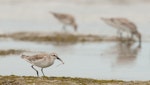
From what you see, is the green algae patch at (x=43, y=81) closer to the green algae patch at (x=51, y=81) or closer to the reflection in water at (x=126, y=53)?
the green algae patch at (x=51, y=81)

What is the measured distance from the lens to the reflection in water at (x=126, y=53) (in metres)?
19.1

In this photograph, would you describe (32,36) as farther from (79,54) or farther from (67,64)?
(67,64)

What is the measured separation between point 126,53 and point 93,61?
2713 millimetres

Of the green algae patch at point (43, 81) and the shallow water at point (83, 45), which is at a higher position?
the shallow water at point (83, 45)

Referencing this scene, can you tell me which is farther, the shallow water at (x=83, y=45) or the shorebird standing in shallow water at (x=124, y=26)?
the shorebird standing in shallow water at (x=124, y=26)

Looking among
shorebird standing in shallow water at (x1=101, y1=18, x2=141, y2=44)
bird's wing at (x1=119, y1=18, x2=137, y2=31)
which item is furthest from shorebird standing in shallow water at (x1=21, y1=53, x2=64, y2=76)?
bird's wing at (x1=119, y1=18, x2=137, y2=31)

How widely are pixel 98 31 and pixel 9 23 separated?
183 inches

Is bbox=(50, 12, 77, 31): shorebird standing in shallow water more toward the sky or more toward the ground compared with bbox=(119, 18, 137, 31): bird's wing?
more toward the sky

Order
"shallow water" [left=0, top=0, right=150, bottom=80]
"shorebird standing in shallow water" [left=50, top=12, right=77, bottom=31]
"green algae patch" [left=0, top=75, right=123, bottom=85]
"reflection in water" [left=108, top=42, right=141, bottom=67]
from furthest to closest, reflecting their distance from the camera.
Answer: "shorebird standing in shallow water" [left=50, top=12, right=77, bottom=31] → "reflection in water" [left=108, top=42, right=141, bottom=67] → "shallow water" [left=0, top=0, right=150, bottom=80] → "green algae patch" [left=0, top=75, right=123, bottom=85]

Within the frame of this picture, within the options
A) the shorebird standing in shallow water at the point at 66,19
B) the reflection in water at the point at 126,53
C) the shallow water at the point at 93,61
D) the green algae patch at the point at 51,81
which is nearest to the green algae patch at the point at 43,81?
the green algae patch at the point at 51,81

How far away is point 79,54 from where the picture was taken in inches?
811

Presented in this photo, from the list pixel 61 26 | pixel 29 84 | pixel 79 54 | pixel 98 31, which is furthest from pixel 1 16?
pixel 29 84

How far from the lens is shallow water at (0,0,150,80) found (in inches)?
664

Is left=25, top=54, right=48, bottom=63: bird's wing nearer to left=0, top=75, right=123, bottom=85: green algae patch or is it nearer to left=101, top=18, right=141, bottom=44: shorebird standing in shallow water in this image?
left=0, top=75, right=123, bottom=85: green algae patch
